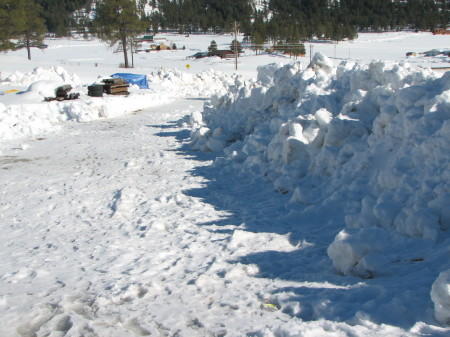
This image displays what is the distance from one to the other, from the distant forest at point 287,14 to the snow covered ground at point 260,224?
94904 mm

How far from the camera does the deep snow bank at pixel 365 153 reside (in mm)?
4746

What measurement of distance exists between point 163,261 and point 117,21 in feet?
157

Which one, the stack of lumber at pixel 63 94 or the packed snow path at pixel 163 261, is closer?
the packed snow path at pixel 163 261

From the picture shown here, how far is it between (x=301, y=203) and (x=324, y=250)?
1.60 m

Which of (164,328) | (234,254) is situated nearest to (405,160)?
(234,254)

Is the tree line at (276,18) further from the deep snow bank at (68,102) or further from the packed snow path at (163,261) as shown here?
the packed snow path at (163,261)

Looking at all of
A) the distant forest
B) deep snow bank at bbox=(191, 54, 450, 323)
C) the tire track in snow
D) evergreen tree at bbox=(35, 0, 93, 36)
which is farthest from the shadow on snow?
evergreen tree at bbox=(35, 0, 93, 36)

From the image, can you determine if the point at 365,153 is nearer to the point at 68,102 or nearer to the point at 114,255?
the point at 114,255

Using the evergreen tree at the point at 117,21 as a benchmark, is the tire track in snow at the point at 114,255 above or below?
below

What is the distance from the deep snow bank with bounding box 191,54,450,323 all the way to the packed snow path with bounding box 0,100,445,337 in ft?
1.58

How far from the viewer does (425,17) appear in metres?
121

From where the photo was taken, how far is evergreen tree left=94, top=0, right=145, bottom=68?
159 feet

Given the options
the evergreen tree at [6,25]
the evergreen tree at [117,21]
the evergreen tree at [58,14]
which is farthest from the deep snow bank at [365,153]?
the evergreen tree at [58,14]

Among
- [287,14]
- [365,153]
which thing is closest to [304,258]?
[365,153]
